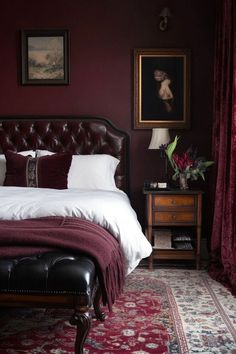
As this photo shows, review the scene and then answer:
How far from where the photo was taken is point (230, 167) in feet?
A: 11.9

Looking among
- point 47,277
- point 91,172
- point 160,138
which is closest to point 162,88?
point 160,138

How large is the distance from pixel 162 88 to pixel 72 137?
1076mm

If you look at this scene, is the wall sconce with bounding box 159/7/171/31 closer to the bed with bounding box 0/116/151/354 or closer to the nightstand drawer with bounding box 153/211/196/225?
the bed with bounding box 0/116/151/354

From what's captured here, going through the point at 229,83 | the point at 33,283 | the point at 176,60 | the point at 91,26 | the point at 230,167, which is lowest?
the point at 33,283

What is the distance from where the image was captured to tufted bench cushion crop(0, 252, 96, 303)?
2180mm

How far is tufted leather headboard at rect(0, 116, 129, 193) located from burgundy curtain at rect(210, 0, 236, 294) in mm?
1023

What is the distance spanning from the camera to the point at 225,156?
3.82 m

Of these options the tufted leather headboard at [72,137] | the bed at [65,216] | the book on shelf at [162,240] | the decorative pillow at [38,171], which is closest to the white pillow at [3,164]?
the bed at [65,216]

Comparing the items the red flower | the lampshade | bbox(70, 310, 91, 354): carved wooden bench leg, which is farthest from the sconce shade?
bbox(70, 310, 91, 354): carved wooden bench leg

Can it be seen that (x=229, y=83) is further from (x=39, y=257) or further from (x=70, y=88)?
(x=39, y=257)

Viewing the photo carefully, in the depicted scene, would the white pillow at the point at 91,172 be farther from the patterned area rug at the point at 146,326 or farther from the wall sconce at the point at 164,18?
the wall sconce at the point at 164,18

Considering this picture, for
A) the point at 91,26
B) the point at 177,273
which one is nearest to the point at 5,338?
the point at 177,273

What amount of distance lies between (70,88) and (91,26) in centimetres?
68

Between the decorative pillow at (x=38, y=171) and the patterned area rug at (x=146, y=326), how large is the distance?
1193mm
